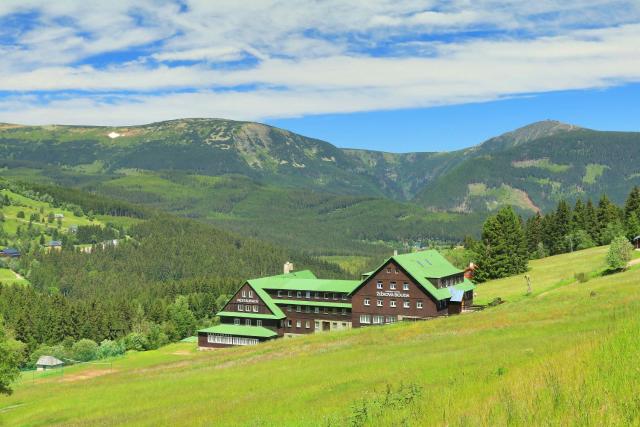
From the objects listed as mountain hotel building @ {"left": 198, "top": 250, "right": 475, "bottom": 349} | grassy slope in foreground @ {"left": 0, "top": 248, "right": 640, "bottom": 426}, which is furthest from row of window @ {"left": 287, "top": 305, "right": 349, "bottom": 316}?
grassy slope in foreground @ {"left": 0, "top": 248, "right": 640, "bottom": 426}

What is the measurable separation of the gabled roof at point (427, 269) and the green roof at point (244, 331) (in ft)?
63.8

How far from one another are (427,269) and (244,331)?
3496 cm

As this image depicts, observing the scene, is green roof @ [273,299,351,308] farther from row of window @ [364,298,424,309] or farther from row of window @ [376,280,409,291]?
row of window @ [376,280,409,291]

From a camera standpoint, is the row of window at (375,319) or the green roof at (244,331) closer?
the row of window at (375,319)

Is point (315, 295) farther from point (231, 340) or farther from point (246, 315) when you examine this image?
point (231, 340)

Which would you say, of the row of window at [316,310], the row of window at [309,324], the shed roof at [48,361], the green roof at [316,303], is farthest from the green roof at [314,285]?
the shed roof at [48,361]

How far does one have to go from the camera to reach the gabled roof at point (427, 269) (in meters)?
91.0

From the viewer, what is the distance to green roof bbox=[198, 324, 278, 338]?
334 feet

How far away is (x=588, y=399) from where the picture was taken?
33.9ft

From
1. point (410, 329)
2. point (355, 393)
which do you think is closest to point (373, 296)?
point (410, 329)

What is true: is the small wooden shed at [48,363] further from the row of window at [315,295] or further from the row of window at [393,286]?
the row of window at [393,286]

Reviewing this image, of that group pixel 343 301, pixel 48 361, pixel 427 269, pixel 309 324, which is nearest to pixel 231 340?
pixel 309 324

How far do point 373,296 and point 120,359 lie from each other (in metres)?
48.6

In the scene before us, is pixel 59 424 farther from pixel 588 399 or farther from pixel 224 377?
pixel 588 399
